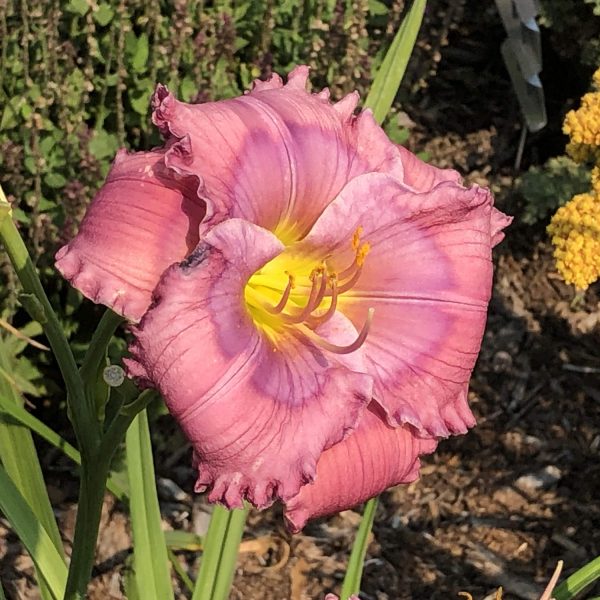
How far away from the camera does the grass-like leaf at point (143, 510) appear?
1.17m

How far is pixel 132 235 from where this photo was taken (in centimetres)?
73

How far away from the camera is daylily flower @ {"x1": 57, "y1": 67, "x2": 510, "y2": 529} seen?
717 mm

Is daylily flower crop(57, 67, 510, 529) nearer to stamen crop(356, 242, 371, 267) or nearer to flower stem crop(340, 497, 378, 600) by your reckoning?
stamen crop(356, 242, 371, 267)

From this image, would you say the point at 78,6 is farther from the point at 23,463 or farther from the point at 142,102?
the point at 23,463

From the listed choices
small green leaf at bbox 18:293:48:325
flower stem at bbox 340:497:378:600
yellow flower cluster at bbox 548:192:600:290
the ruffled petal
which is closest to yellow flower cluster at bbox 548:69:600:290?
yellow flower cluster at bbox 548:192:600:290

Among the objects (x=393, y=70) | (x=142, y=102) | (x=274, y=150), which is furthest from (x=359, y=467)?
(x=142, y=102)

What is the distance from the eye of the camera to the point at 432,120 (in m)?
2.77

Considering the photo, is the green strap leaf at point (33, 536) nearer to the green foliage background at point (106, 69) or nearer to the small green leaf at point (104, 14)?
the green foliage background at point (106, 69)

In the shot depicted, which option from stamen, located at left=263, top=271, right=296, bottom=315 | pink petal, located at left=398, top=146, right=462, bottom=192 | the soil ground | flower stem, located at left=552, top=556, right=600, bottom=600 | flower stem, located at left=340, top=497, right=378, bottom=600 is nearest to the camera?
stamen, located at left=263, top=271, right=296, bottom=315

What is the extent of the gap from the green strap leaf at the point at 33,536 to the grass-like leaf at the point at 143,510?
104 mm

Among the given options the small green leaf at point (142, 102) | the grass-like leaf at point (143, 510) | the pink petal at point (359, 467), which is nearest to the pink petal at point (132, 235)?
the pink petal at point (359, 467)

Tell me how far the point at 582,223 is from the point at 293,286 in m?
0.97

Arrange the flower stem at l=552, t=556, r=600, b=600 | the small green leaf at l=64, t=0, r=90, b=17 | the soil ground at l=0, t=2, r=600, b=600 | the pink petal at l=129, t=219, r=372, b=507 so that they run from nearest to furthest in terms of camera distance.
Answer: the pink petal at l=129, t=219, r=372, b=507 → the flower stem at l=552, t=556, r=600, b=600 → the small green leaf at l=64, t=0, r=90, b=17 → the soil ground at l=0, t=2, r=600, b=600

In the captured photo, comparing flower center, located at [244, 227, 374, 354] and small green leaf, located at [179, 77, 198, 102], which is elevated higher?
flower center, located at [244, 227, 374, 354]
